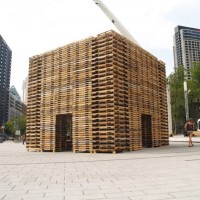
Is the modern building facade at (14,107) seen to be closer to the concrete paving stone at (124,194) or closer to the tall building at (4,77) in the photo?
the tall building at (4,77)

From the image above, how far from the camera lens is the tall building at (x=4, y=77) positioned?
5768 inches

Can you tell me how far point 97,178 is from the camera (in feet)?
18.9

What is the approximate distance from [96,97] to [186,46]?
118m

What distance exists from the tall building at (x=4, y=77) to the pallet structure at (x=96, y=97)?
13491 cm

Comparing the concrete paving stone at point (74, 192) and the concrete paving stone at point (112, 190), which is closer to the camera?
the concrete paving stone at point (74, 192)

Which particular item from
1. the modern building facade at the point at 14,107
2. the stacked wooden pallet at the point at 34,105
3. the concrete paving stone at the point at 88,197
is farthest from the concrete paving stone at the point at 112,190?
the modern building facade at the point at 14,107

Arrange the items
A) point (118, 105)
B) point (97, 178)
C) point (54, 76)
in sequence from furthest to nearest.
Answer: point (54, 76), point (118, 105), point (97, 178)

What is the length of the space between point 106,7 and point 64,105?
48.8 feet

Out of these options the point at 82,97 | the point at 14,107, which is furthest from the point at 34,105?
the point at 14,107

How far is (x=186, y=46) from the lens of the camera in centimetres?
12212

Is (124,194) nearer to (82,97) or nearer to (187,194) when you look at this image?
(187,194)

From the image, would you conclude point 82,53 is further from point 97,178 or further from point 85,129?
point 97,178

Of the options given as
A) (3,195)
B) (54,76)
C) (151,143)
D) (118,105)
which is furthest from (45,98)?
(3,195)

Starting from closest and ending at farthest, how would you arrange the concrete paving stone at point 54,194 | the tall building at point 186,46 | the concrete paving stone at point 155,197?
the concrete paving stone at point 155,197 → the concrete paving stone at point 54,194 → the tall building at point 186,46
